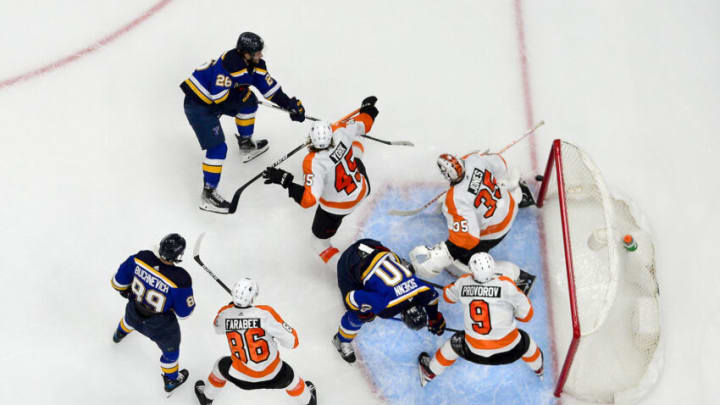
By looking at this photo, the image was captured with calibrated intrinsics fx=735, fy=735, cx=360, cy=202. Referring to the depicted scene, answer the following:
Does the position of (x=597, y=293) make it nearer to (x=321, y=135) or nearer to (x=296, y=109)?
(x=321, y=135)

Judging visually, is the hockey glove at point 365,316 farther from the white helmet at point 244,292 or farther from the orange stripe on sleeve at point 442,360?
the white helmet at point 244,292

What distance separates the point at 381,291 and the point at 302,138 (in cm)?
154

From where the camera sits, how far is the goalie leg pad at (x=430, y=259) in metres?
4.01

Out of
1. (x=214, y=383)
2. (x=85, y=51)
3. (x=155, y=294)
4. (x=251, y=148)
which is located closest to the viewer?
(x=155, y=294)

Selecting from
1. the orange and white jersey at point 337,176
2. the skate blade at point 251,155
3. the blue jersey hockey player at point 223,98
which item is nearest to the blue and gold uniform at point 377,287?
the orange and white jersey at point 337,176

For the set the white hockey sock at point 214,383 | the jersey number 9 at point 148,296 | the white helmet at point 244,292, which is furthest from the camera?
the white hockey sock at point 214,383

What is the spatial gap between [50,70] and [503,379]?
141 inches

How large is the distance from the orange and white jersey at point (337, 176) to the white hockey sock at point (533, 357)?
1197 mm

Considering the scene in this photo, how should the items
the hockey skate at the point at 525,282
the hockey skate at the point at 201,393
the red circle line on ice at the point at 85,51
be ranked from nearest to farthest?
the hockey skate at the point at 201,393 < the hockey skate at the point at 525,282 < the red circle line on ice at the point at 85,51

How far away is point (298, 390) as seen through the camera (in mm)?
3758

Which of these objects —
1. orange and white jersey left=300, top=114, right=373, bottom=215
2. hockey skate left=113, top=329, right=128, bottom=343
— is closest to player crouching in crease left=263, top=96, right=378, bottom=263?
orange and white jersey left=300, top=114, right=373, bottom=215

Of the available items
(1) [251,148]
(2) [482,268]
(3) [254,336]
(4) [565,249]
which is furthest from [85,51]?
(4) [565,249]

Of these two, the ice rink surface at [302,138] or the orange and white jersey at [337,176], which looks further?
the ice rink surface at [302,138]

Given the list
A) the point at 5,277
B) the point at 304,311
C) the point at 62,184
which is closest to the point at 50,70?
the point at 62,184
